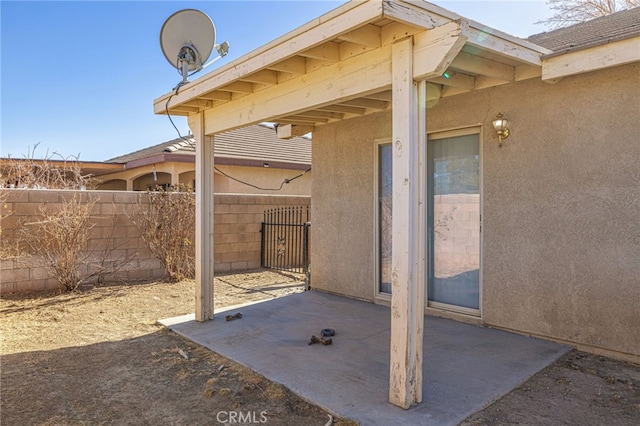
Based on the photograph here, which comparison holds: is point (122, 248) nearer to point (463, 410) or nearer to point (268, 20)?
point (268, 20)

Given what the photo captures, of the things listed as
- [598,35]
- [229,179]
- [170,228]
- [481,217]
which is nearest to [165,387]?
[481,217]

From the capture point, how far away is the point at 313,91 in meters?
3.88

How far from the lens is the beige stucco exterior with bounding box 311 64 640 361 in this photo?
155 inches

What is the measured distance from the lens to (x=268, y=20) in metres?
8.12

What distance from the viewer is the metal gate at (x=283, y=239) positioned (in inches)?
409

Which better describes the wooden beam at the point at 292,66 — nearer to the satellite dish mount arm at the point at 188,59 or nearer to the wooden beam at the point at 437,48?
the wooden beam at the point at 437,48

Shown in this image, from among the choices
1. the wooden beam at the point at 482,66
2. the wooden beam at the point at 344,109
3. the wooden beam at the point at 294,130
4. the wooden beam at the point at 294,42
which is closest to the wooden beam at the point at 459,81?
the wooden beam at the point at 482,66

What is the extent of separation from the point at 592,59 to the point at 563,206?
1424 mm

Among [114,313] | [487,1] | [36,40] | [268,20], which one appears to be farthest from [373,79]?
[36,40]

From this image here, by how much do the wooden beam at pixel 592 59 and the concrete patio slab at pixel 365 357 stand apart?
8.87 feet

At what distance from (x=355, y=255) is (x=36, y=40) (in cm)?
846

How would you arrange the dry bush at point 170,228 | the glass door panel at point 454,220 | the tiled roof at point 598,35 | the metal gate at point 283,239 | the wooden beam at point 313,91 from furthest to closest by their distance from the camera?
the metal gate at point 283,239 < the dry bush at point 170,228 < the glass door panel at point 454,220 < the tiled roof at point 598,35 < the wooden beam at point 313,91

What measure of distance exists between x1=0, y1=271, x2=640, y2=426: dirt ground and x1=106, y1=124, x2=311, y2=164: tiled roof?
324 inches

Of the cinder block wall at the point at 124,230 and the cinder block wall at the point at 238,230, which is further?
the cinder block wall at the point at 238,230
